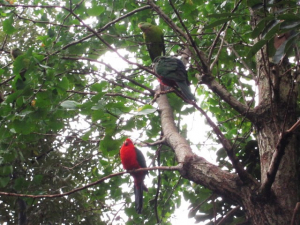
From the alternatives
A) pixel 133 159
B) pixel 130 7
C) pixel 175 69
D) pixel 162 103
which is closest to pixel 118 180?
pixel 133 159

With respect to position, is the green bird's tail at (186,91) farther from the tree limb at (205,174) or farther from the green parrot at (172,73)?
the tree limb at (205,174)

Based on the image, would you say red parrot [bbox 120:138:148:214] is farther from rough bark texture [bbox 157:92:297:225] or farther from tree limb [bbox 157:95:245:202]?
rough bark texture [bbox 157:92:297:225]

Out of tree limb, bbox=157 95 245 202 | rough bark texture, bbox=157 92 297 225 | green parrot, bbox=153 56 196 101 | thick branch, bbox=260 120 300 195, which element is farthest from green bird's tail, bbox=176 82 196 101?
thick branch, bbox=260 120 300 195

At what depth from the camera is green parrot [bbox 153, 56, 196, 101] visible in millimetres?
3248

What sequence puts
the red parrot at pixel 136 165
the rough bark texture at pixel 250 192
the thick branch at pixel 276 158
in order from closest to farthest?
the thick branch at pixel 276 158, the rough bark texture at pixel 250 192, the red parrot at pixel 136 165

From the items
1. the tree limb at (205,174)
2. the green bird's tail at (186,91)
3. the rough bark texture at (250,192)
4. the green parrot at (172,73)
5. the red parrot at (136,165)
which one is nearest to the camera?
the rough bark texture at (250,192)

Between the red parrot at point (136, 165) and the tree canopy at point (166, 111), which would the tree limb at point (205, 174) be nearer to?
the tree canopy at point (166, 111)

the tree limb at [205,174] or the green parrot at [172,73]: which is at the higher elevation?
the green parrot at [172,73]

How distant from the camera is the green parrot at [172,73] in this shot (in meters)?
3.25

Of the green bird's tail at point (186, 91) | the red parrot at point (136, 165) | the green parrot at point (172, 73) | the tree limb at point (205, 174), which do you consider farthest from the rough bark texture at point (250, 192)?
the red parrot at point (136, 165)

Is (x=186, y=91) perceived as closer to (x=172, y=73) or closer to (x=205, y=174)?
(x=172, y=73)

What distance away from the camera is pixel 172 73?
10.8 feet

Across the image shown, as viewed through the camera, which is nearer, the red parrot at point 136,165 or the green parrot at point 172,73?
the green parrot at point 172,73

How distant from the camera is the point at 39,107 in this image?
2580 millimetres
